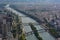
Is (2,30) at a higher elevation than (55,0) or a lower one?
higher

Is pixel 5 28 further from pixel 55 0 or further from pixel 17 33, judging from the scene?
pixel 55 0

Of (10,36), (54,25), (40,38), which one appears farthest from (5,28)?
(54,25)

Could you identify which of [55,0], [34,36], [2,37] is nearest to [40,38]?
[34,36]

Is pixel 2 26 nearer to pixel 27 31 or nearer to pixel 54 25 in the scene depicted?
pixel 27 31

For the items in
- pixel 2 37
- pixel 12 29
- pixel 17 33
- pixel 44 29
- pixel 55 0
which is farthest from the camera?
pixel 55 0

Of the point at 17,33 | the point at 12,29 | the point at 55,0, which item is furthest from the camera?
the point at 55,0

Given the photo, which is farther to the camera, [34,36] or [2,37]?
[34,36]

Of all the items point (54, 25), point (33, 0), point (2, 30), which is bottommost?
point (33, 0)

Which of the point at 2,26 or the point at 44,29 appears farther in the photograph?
the point at 44,29

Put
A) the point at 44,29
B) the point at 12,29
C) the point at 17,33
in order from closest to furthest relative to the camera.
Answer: the point at 17,33 → the point at 12,29 → the point at 44,29
